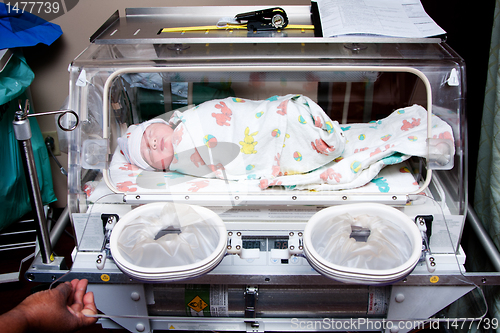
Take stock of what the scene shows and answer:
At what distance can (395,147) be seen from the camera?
3.61 feet

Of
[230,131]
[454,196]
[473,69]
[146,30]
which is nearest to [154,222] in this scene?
[230,131]

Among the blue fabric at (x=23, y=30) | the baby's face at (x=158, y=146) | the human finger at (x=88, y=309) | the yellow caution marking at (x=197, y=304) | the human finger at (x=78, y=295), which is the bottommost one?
the yellow caution marking at (x=197, y=304)

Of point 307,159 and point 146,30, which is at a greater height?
point 146,30

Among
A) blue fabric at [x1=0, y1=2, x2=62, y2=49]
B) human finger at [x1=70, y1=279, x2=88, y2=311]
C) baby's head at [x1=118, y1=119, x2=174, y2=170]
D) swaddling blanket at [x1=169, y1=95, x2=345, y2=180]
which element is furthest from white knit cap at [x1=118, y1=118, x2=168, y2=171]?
blue fabric at [x1=0, y1=2, x2=62, y2=49]

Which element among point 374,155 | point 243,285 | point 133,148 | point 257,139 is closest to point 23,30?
point 133,148

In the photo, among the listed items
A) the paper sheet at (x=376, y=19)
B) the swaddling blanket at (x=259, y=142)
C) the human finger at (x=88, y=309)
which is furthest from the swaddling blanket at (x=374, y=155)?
the human finger at (x=88, y=309)

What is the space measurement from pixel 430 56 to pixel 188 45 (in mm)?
711

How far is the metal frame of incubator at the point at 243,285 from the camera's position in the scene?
37.7 inches

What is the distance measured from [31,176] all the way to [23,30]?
34.4 inches

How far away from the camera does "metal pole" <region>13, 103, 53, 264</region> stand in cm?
83

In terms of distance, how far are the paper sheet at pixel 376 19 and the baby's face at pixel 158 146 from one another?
0.62m

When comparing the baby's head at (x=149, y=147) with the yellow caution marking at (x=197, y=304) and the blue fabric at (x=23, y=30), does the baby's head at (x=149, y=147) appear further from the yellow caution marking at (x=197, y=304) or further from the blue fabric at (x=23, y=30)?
the blue fabric at (x=23, y=30)

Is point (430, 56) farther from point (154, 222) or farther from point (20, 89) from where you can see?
point (20, 89)

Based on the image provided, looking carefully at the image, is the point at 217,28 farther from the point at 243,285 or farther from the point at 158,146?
the point at 243,285
